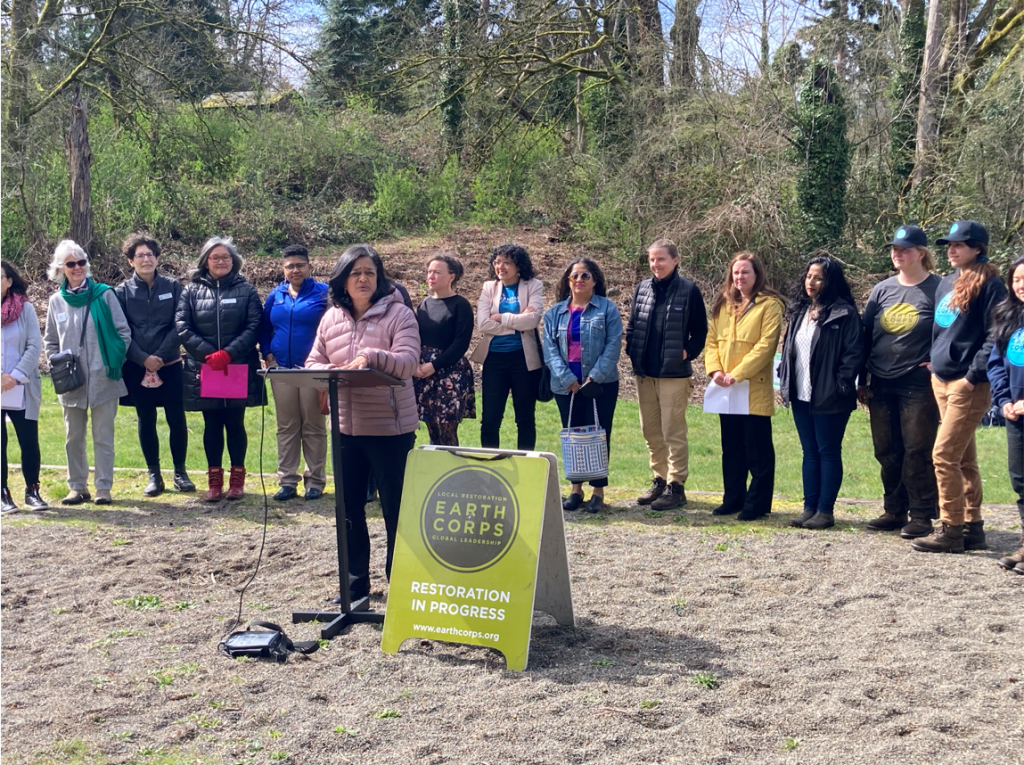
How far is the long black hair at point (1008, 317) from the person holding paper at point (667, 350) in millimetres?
2282

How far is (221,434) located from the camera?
8.48 metres

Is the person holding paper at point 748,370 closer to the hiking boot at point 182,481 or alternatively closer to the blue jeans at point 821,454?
the blue jeans at point 821,454

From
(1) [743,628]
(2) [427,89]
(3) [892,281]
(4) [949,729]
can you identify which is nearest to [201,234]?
(2) [427,89]

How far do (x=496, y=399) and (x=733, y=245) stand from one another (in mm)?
12054

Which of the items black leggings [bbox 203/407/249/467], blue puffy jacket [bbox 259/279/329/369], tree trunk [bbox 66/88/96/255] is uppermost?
tree trunk [bbox 66/88/96/255]

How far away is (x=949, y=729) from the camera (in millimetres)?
3877

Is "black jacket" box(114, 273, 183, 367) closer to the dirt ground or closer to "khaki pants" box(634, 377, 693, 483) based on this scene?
the dirt ground

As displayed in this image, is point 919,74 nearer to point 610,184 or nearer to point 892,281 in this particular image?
point 610,184

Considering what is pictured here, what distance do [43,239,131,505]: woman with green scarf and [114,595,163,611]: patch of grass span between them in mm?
2804

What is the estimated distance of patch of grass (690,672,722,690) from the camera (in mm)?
4348

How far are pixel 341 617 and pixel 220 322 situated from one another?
377cm

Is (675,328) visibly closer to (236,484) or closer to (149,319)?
(236,484)

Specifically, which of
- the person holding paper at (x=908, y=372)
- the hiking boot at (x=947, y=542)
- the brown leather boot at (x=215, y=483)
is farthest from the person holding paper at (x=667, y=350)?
the brown leather boot at (x=215, y=483)

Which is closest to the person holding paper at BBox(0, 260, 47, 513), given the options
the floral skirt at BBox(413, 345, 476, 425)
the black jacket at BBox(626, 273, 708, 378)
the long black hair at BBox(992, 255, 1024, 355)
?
the floral skirt at BBox(413, 345, 476, 425)
